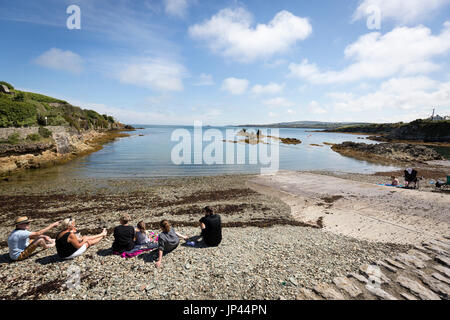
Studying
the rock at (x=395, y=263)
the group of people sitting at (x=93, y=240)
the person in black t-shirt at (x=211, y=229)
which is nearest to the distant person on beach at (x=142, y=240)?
the group of people sitting at (x=93, y=240)

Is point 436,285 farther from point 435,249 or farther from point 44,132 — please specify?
point 44,132

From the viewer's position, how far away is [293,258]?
808 cm

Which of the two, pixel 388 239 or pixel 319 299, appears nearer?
pixel 319 299

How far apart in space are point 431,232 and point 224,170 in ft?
83.7

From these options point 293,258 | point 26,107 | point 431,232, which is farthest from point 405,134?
point 26,107

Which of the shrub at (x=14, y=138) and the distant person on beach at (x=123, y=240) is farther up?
the shrub at (x=14, y=138)

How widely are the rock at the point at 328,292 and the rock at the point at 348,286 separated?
30 cm

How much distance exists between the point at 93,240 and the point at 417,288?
489 inches

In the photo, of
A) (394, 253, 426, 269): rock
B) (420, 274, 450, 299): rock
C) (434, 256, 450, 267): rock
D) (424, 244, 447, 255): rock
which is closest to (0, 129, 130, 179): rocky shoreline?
(394, 253, 426, 269): rock

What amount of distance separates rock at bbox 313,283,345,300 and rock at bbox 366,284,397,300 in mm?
1023

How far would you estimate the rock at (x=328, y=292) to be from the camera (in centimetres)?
596

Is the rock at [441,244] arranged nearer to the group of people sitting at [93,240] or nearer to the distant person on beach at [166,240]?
the group of people sitting at [93,240]
